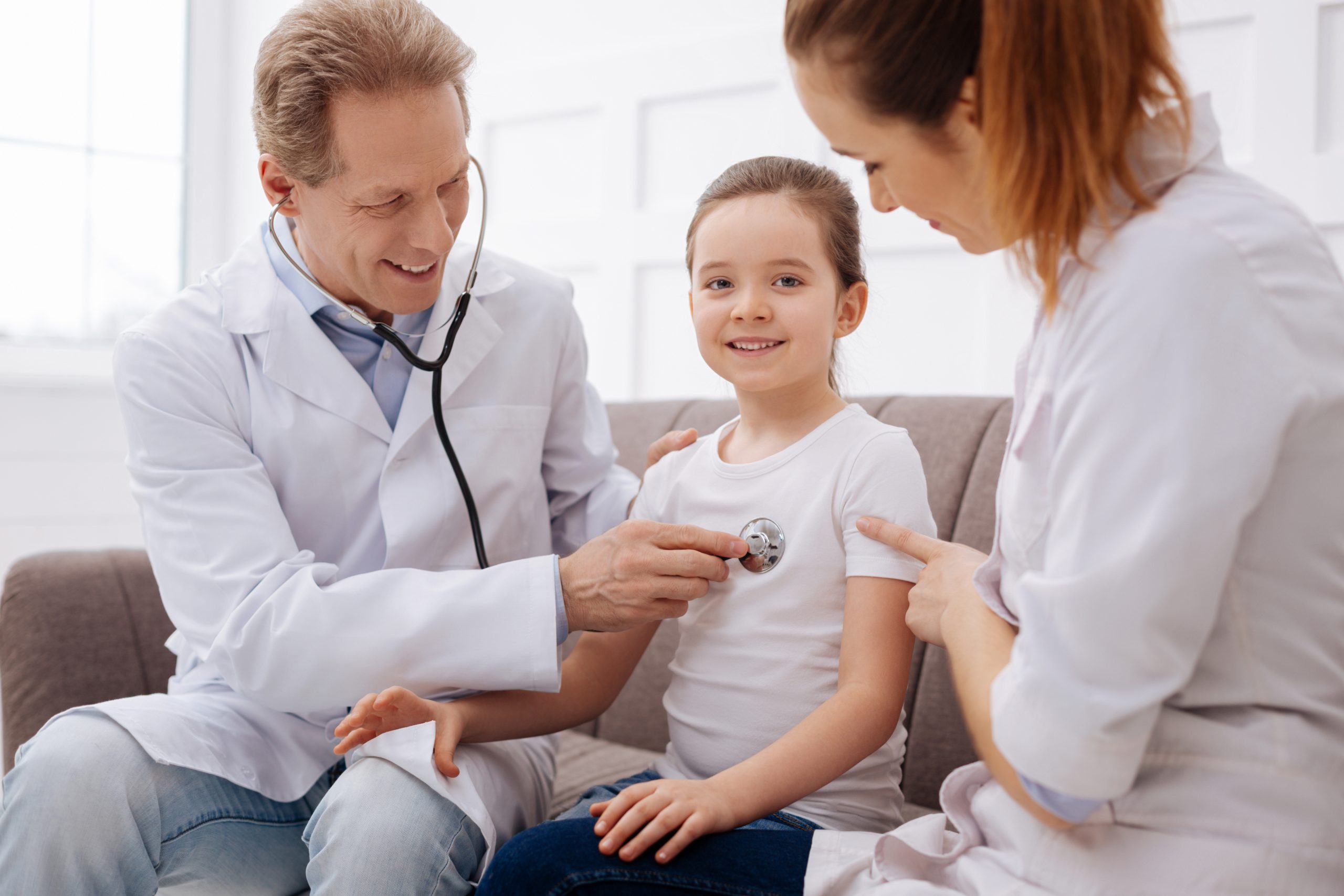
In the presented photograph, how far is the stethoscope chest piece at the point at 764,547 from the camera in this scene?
1.17m

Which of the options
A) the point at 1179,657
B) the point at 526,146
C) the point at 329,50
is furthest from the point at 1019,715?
the point at 526,146

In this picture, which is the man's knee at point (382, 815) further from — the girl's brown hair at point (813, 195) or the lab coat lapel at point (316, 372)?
the girl's brown hair at point (813, 195)

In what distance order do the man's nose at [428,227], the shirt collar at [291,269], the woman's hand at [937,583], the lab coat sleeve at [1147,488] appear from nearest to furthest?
the lab coat sleeve at [1147,488] < the woman's hand at [937,583] < the man's nose at [428,227] < the shirt collar at [291,269]

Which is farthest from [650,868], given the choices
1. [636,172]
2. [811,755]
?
[636,172]

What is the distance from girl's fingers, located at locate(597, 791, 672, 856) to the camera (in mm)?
951

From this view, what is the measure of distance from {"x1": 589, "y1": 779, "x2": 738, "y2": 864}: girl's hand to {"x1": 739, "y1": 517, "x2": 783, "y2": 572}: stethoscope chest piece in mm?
249

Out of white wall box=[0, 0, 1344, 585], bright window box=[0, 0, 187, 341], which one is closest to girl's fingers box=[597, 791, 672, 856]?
white wall box=[0, 0, 1344, 585]

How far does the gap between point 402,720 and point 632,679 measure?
71 cm

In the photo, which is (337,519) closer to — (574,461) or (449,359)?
(449,359)

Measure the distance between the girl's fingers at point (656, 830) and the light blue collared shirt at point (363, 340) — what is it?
2.18 ft

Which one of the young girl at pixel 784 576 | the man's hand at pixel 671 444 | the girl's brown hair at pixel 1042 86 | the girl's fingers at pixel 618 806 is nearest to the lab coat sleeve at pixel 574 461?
Answer: the man's hand at pixel 671 444

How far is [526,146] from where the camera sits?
302cm

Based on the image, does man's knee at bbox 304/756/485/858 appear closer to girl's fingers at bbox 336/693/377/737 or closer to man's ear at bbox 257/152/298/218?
girl's fingers at bbox 336/693/377/737

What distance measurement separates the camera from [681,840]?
3.12ft
